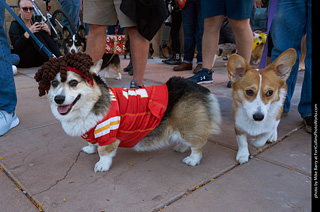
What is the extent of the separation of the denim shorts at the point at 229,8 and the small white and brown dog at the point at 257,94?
4.98 ft

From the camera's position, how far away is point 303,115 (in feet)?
8.87

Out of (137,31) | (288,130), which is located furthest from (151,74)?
(288,130)

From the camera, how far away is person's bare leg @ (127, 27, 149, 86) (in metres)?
3.40

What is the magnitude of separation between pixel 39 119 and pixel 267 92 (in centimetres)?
251

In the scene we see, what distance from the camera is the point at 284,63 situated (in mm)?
1983

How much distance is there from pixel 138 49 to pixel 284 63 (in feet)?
6.48

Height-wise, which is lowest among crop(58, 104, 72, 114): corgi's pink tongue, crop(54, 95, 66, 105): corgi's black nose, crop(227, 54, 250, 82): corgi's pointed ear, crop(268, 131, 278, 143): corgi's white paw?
crop(268, 131, 278, 143): corgi's white paw

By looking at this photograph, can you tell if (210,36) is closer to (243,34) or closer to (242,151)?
(243,34)

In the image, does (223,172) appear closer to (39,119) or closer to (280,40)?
(280,40)

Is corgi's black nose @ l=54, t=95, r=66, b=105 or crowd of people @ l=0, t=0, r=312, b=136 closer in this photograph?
corgi's black nose @ l=54, t=95, r=66, b=105

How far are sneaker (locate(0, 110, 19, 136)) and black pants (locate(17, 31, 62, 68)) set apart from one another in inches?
136

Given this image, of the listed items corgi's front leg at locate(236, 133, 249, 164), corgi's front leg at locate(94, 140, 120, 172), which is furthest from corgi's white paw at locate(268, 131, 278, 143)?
corgi's front leg at locate(94, 140, 120, 172)

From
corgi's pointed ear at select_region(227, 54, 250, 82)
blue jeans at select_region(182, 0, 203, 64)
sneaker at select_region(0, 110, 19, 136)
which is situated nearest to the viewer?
corgi's pointed ear at select_region(227, 54, 250, 82)

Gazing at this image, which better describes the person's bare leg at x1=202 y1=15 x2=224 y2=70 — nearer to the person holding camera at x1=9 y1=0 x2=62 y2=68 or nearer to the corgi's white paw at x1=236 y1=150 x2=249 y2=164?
the corgi's white paw at x1=236 y1=150 x2=249 y2=164
